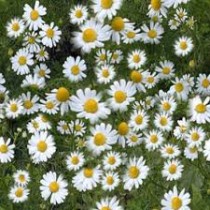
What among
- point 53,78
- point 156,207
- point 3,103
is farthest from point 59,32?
point 156,207

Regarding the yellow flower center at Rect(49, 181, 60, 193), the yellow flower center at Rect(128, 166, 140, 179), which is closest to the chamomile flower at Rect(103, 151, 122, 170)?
the yellow flower center at Rect(128, 166, 140, 179)

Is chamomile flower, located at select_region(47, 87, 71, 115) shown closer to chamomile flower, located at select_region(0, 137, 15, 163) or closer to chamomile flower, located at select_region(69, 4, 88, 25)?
chamomile flower, located at select_region(0, 137, 15, 163)

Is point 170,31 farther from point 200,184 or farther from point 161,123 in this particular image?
point 200,184

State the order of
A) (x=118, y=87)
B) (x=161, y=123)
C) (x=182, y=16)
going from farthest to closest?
(x=182, y=16), (x=161, y=123), (x=118, y=87)

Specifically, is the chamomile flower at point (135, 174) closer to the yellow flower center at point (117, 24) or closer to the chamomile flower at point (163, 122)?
the chamomile flower at point (163, 122)

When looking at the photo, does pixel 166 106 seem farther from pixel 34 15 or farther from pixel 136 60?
pixel 34 15

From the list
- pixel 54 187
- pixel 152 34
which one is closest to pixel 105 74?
pixel 152 34
